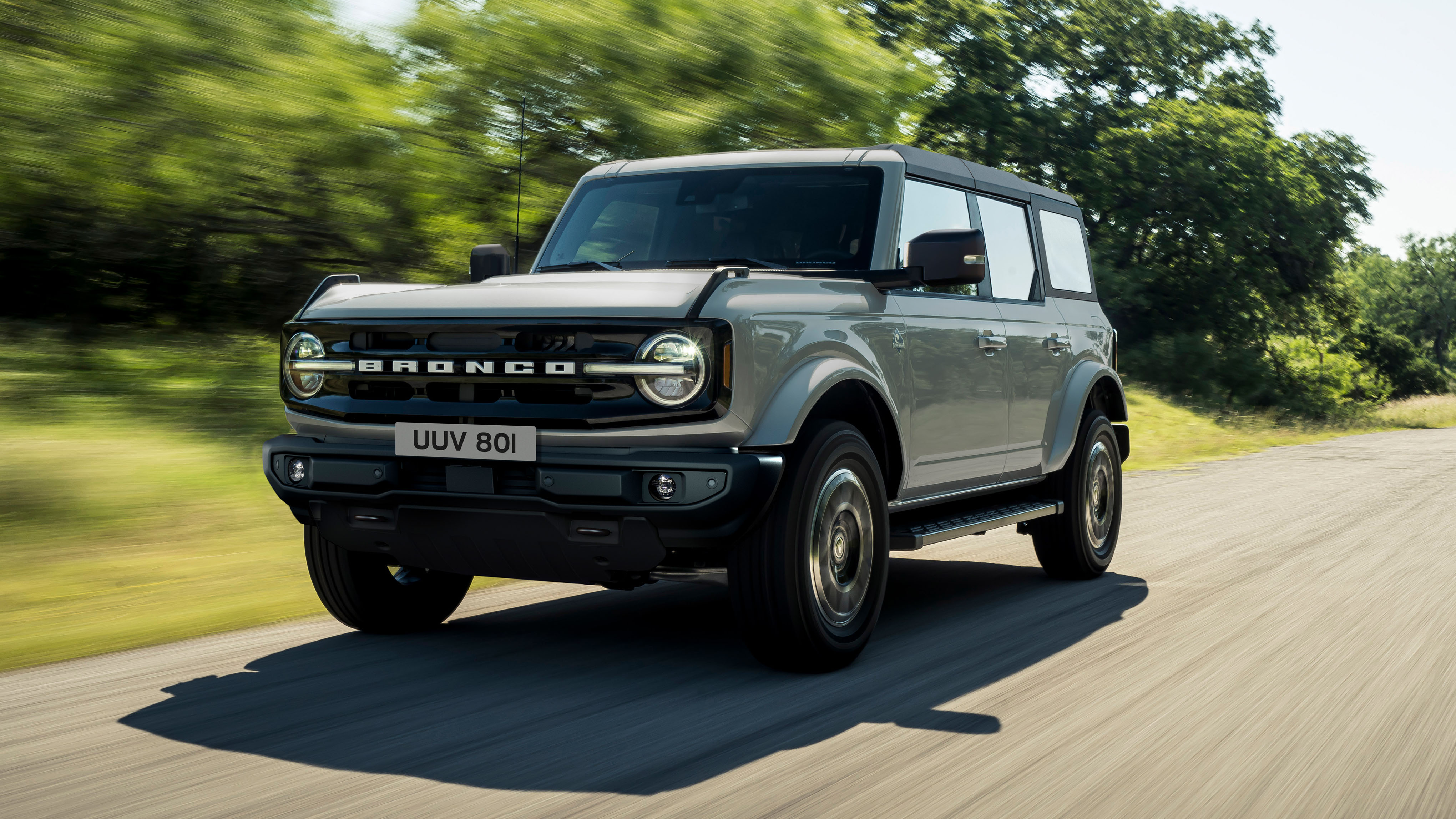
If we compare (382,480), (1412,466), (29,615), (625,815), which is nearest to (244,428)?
(29,615)

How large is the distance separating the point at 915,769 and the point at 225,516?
568 cm

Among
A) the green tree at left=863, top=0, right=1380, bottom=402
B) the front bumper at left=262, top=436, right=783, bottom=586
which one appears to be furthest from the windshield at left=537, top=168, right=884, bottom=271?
the green tree at left=863, top=0, right=1380, bottom=402

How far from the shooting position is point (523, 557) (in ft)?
15.1

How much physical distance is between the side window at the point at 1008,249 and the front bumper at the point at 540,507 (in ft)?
8.59

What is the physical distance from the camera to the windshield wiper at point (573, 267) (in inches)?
236

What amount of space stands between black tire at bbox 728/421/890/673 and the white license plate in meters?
0.82

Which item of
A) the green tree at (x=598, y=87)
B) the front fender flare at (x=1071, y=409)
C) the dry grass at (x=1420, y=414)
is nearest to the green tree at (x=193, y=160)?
the green tree at (x=598, y=87)

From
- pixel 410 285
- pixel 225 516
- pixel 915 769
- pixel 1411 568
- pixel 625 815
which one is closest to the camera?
pixel 625 815

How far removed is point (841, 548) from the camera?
16.6 ft

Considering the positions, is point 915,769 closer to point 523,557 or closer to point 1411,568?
point 523,557

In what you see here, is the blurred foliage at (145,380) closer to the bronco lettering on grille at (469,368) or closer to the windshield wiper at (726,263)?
the windshield wiper at (726,263)

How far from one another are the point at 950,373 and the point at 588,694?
2.29 meters

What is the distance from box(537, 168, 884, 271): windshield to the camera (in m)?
5.78

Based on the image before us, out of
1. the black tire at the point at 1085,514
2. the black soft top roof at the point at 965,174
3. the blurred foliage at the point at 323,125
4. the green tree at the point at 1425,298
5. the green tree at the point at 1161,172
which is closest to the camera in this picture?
the black soft top roof at the point at 965,174
